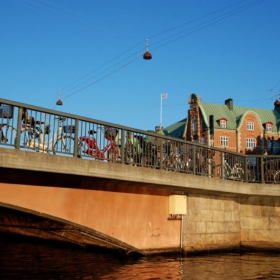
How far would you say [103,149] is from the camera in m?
10.1

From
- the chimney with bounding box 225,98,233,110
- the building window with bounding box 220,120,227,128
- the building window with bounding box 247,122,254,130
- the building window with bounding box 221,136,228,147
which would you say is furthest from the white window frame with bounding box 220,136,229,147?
the chimney with bounding box 225,98,233,110

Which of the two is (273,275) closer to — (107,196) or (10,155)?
(107,196)

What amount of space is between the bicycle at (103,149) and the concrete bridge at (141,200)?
223 millimetres

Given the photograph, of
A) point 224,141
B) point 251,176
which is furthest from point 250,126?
point 251,176

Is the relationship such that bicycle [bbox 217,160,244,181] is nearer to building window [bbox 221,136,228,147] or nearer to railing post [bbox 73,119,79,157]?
railing post [bbox 73,119,79,157]

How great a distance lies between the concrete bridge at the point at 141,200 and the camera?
8.54m

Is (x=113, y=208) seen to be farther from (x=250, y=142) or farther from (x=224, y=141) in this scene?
(x=250, y=142)

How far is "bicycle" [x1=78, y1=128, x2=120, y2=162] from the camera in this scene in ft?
31.7

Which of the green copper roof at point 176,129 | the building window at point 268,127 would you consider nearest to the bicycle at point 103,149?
the building window at point 268,127

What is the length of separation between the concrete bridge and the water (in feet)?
2.04

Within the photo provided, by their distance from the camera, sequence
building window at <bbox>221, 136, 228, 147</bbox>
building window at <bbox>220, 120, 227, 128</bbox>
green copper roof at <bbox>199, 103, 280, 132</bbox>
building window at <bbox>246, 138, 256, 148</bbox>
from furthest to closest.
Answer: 1. green copper roof at <bbox>199, 103, 280, 132</bbox>
2. building window at <bbox>220, 120, 227, 128</bbox>
3. building window at <bbox>246, 138, 256, 148</bbox>
4. building window at <bbox>221, 136, 228, 147</bbox>

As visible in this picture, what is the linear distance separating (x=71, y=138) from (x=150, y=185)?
9.89 ft

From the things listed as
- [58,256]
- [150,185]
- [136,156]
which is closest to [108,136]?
[136,156]

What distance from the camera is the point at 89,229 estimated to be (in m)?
10.1
